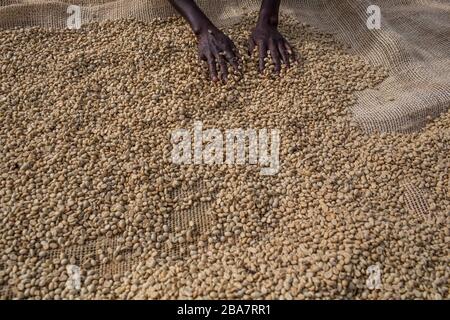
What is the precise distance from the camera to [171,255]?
2.03 metres

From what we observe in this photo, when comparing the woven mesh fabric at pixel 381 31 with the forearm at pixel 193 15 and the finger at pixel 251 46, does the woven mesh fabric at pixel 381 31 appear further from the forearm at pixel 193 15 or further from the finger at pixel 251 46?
the finger at pixel 251 46

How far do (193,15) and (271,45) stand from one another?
1.72ft

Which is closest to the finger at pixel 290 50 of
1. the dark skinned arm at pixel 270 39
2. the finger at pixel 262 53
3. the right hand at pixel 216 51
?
the dark skinned arm at pixel 270 39

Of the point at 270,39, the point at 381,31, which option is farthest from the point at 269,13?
the point at 381,31

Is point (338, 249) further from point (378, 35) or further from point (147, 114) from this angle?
point (378, 35)

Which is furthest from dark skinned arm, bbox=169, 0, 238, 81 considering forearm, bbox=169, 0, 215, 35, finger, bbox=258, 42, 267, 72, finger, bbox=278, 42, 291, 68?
finger, bbox=278, 42, 291, 68

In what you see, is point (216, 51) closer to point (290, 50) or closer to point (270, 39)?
point (270, 39)

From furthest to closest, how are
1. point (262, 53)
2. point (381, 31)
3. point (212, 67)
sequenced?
point (381, 31), point (262, 53), point (212, 67)

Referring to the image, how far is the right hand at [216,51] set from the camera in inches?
111

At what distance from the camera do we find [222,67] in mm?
2816

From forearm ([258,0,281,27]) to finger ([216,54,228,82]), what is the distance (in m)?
0.43

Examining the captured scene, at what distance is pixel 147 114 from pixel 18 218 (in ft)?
2.76

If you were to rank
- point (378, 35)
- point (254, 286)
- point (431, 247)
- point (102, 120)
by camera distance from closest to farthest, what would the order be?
1. point (254, 286)
2. point (431, 247)
3. point (102, 120)
4. point (378, 35)

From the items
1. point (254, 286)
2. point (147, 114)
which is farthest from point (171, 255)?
point (147, 114)
